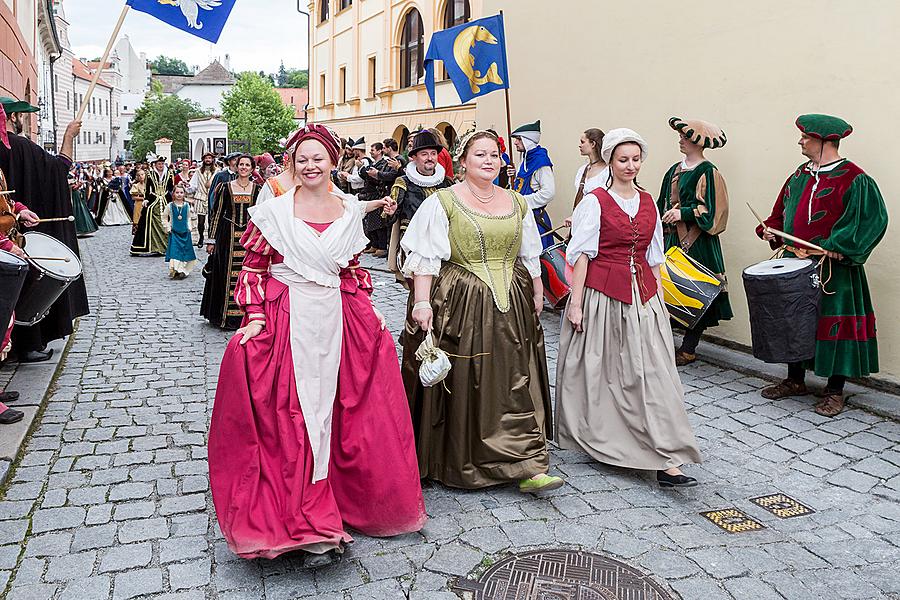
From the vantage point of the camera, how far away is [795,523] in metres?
4.00

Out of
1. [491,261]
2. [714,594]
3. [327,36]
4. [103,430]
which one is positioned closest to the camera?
[714,594]

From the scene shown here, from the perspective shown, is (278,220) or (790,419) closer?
(278,220)

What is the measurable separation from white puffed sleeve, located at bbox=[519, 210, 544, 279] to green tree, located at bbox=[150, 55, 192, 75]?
15998 centimetres

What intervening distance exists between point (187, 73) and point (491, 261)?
157 metres

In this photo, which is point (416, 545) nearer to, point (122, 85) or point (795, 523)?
point (795, 523)

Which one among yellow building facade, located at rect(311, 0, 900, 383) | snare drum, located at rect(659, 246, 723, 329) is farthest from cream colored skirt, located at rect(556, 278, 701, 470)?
yellow building facade, located at rect(311, 0, 900, 383)

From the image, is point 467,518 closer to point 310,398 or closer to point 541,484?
point 541,484

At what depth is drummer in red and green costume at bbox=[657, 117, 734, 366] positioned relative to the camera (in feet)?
22.1

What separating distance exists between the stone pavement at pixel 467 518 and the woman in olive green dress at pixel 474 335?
0.60ft

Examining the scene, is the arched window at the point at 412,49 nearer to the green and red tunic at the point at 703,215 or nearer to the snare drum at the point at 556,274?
the snare drum at the point at 556,274

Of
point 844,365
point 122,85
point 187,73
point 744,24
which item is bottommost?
point 844,365

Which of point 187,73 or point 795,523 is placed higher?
point 187,73

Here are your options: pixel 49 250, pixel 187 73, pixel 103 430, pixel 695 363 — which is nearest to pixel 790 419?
pixel 695 363

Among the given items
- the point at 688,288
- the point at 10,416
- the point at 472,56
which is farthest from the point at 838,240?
the point at 10,416
